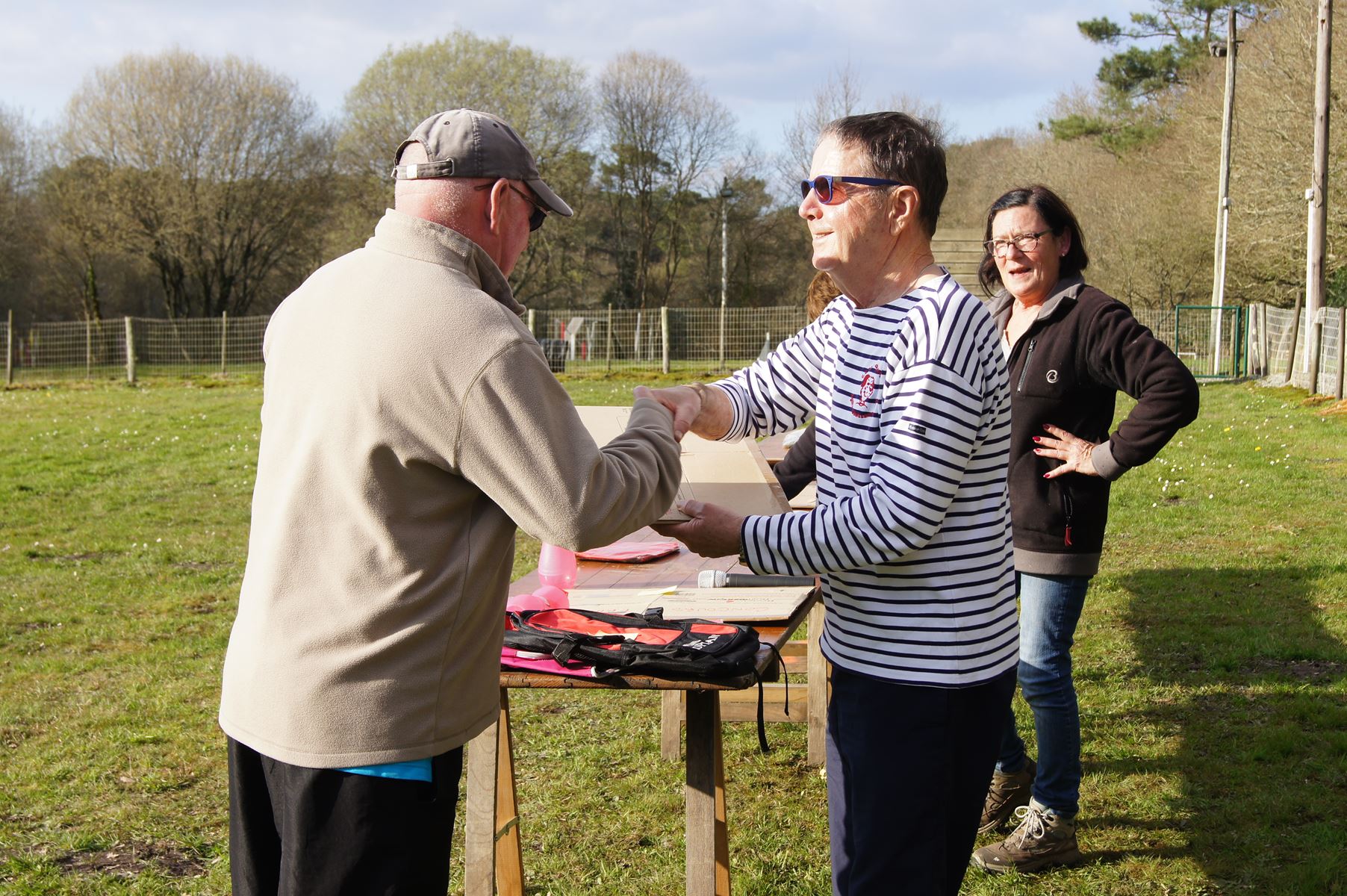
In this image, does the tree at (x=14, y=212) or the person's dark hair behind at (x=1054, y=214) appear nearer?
the person's dark hair behind at (x=1054, y=214)

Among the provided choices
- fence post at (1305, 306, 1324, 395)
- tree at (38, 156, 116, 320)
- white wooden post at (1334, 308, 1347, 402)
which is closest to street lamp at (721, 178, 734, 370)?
Result: tree at (38, 156, 116, 320)

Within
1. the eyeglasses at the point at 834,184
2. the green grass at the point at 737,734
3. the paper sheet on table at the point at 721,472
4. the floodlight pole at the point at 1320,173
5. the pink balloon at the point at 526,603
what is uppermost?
the floodlight pole at the point at 1320,173

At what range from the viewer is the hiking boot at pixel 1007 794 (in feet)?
12.2

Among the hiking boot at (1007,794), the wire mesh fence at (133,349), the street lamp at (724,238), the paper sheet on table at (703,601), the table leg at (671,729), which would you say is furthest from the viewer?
the street lamp at (724,238)

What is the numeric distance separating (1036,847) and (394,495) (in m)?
2.56

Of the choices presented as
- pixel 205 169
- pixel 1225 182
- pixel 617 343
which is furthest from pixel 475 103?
pixel 1225 182

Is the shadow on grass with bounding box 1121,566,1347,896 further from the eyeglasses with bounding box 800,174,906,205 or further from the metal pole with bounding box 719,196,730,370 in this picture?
the metal pole with bounding box 719,196,730,370

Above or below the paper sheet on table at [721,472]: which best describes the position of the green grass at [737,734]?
below

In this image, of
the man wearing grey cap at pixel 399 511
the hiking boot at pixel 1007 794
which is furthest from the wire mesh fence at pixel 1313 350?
the man wearing grey cap at pixel 399 511

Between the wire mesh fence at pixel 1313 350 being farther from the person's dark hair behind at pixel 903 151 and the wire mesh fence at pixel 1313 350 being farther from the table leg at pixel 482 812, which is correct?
the table leg at pixel 482 812

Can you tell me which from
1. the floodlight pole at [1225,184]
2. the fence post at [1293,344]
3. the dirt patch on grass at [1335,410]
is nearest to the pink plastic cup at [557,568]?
the dirt patch on grass at [1335,410]

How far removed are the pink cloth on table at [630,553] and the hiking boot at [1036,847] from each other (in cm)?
136

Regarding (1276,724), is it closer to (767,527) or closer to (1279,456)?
(767,527)

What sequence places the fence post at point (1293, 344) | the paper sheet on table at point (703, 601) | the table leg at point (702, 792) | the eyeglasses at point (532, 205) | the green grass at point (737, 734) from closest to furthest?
the eyeglasses at point (532, 205), the table leg at point (702, 792), the paper sheet on table at point (703, 601), the green grass at point (737, 734), the fence post at point (1293, 344)
